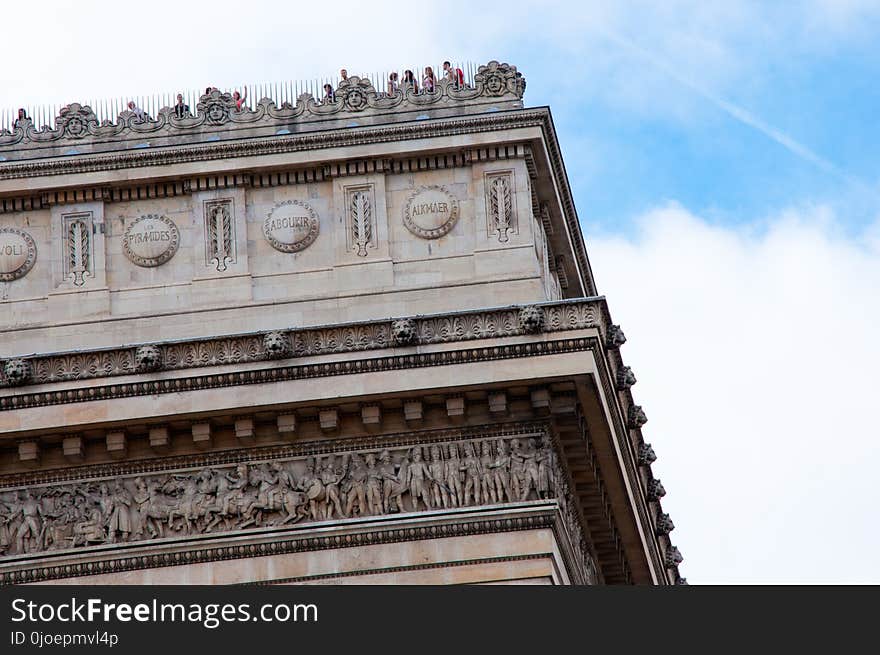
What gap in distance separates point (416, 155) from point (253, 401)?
15.7 feet

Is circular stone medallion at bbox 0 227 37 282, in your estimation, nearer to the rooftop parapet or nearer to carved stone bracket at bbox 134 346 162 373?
the rooftop parapet

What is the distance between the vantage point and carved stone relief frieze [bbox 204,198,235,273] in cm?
3988

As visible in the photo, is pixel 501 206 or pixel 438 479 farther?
pixel 501 206

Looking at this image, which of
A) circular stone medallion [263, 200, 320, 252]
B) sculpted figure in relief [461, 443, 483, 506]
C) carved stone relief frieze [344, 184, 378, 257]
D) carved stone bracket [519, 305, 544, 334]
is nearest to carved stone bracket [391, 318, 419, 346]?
carved stone bracket [519, 305, 544, 334]

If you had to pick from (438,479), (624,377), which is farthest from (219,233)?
(624,377)

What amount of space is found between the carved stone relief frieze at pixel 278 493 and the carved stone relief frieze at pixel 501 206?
3.30m

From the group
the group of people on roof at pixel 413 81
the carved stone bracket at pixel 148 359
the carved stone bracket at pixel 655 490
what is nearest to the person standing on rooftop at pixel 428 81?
the group of people on roof at pixel 413 81

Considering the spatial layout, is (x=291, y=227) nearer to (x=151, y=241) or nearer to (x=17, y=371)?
(x=151, y=241)

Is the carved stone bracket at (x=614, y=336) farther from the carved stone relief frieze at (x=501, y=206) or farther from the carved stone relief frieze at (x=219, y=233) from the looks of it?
the carved stone relief frieze at (x=219, y=233)

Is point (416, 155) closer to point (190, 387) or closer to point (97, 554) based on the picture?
point (190, 387)

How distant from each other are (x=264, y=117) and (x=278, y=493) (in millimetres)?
6043

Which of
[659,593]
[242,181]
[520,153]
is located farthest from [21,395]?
[659,593]

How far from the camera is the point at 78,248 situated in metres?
40.2

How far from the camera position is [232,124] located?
4056 centimetres
